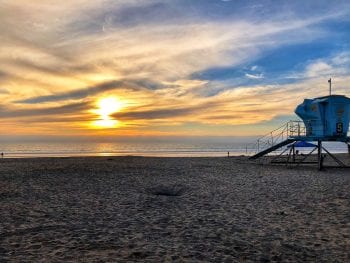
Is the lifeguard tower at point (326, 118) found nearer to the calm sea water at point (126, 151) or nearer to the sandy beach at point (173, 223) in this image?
the sandy beach at point (173, 223)

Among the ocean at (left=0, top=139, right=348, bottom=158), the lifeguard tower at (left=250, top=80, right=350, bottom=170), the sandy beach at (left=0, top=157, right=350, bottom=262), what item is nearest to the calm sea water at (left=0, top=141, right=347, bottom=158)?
the ocean at (left=0, top=139, right=348, bottom=158)

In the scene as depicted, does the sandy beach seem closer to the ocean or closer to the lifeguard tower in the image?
the lifeguard tower

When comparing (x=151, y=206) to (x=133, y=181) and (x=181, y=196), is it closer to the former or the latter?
(x=181, y=196)

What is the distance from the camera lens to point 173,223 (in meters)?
11.1

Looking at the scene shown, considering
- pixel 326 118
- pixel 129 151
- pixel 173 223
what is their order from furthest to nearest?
pixel 129 151 < pixel 326 118 < pixel 173 223

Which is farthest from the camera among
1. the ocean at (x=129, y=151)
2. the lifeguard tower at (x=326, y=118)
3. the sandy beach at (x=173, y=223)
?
the ocean at (x=129, y=151)

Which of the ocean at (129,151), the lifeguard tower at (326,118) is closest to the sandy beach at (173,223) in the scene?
the lifeguard tower at (326,118)

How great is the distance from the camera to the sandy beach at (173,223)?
8.12 m

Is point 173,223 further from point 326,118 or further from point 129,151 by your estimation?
point 129,151

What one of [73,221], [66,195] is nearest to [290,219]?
[73,221]

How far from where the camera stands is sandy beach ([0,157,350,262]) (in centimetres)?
812

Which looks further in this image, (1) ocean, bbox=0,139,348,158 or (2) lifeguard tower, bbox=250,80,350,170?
(1) ocean, bbox=0,139,348,158

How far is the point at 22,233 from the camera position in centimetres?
A: 967

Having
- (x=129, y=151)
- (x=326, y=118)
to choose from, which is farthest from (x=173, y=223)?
(x=129, y=151)
